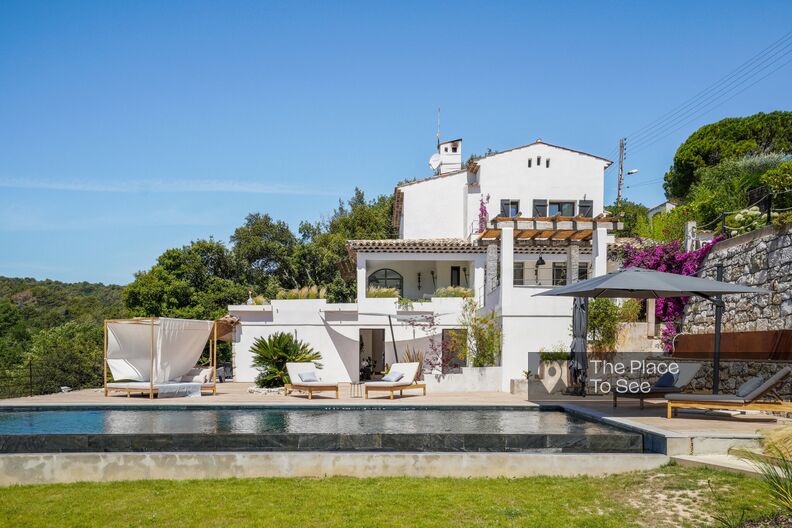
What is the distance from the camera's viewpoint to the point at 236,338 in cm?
2519

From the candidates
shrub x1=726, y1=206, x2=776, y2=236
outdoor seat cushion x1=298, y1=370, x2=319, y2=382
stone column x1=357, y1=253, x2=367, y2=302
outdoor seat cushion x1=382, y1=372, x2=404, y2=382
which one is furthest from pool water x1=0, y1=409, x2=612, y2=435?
stone column x1=357, y1=253, x2=367, y2=302

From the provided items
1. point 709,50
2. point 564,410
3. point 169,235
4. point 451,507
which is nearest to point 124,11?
point 564,410

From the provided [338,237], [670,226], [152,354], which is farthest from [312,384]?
[338,237]

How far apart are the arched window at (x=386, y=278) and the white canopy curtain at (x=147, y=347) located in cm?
1268

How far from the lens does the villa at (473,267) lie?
61.3 feet

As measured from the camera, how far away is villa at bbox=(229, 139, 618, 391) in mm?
18672

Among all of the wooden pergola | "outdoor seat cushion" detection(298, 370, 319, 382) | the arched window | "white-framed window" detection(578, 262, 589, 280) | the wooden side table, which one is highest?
the wooden pergola

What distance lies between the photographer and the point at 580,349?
15914 millimetres

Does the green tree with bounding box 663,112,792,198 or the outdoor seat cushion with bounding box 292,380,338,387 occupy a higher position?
the green tree with bounding box 663,112,792,198

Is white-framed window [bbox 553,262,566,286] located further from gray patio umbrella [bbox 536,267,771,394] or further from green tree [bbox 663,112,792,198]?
green tree [bbox 663,112,792,198]

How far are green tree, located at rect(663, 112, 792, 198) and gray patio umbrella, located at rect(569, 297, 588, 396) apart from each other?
2949cm

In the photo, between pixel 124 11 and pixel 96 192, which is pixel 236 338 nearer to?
pixel 96 192

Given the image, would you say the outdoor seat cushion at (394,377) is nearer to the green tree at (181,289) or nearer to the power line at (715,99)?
the power line at (715,99)
